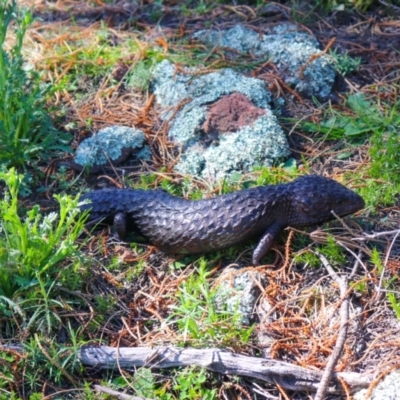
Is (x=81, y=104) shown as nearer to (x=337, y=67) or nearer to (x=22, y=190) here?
(x=22, y=190)

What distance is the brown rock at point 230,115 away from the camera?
5371 millimetres

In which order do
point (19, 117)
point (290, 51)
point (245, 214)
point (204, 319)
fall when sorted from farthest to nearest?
1. point (290, 51)
2. point (19, 117)
3. point (245, 214)
4. point (204, 319)

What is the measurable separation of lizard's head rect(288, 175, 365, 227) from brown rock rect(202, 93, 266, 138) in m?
0.90

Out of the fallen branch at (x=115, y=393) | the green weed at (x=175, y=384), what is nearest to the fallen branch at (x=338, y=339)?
the green weed at (x=175, y=384)

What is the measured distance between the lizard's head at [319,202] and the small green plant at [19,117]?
71.2 inches

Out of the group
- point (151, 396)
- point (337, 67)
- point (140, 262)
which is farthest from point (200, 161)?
point (151, 396)

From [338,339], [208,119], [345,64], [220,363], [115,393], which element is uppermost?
[345,64]

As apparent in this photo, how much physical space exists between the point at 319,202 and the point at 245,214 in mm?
476

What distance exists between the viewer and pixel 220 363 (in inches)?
150

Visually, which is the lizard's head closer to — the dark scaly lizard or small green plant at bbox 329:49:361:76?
the dark scaly lizard

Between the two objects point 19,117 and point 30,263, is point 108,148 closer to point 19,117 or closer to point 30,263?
point 19,117

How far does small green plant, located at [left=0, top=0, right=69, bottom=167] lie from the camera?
5016 mm

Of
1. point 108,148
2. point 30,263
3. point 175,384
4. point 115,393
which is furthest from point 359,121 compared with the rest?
point 115,393

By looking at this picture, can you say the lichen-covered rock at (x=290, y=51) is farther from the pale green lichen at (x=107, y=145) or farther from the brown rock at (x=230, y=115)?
the pale green lichen at (x=107, y=145)
